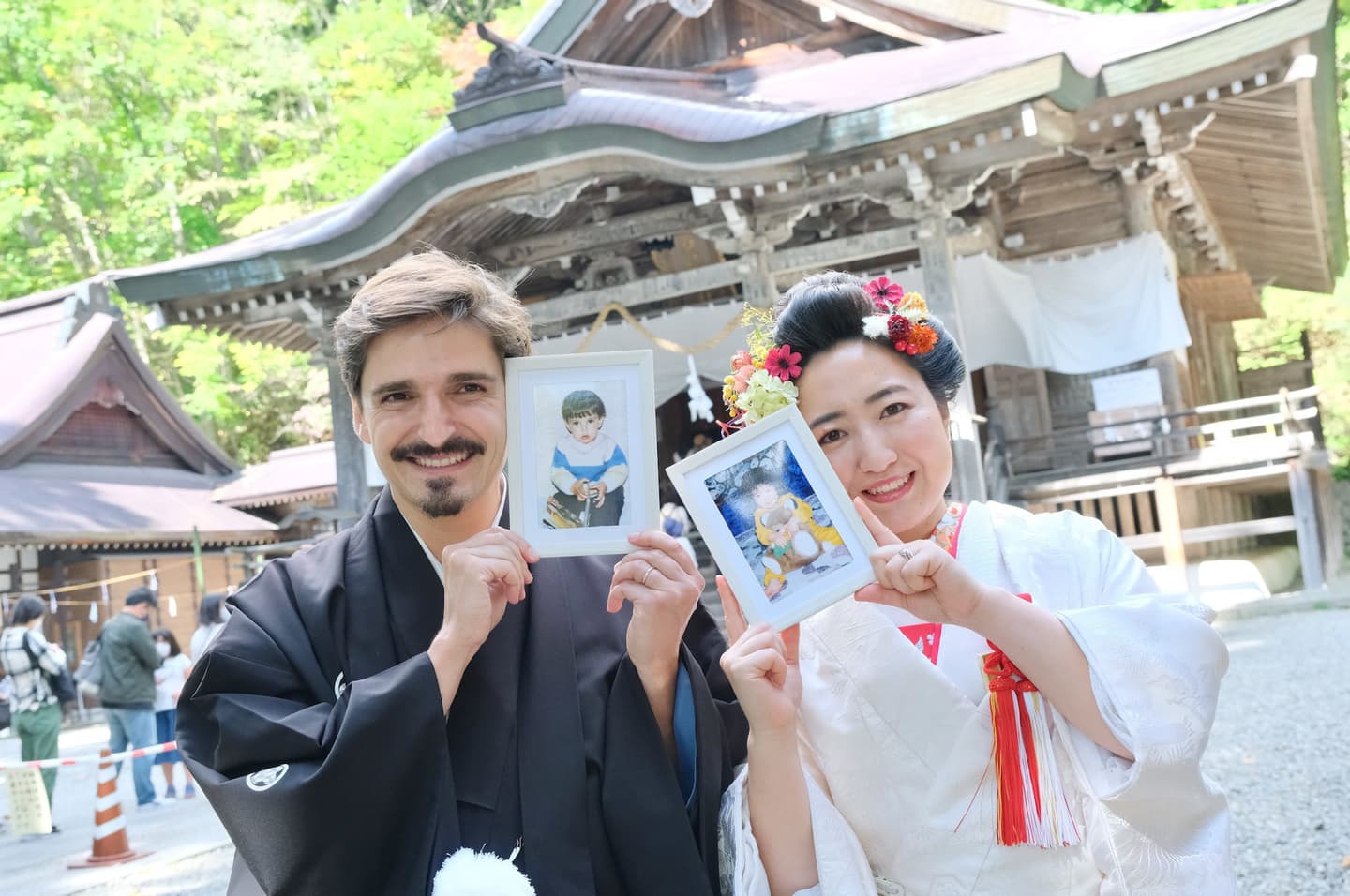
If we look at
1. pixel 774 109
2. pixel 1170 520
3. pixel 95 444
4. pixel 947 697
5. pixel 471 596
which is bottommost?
pixel 1170 520

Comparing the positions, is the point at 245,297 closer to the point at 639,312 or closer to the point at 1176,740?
the point at 639,312

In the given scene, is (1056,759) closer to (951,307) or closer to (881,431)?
(881,431)

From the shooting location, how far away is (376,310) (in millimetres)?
1797

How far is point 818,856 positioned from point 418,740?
2.03 feet

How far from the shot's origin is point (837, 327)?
6.13 feet

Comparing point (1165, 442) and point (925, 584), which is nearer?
point (925, 584)

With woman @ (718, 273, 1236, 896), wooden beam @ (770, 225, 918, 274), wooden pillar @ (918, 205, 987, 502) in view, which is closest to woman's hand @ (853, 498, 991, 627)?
woman @ (718, 273, 1236, 896)

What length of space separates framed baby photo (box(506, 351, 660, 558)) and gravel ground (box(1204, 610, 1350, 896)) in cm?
302

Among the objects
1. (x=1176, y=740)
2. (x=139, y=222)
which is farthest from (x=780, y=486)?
(x=139, y=222)

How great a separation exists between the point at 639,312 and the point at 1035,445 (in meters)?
3.85

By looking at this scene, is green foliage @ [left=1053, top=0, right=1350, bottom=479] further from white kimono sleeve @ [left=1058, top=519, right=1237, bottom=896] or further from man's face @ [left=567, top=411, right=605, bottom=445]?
man's face @ [left=567, top=411, right=605, bottom=445]

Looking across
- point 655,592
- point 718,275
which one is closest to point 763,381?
point 655,592

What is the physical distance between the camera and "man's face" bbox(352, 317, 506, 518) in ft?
5.86

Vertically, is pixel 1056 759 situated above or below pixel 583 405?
below
